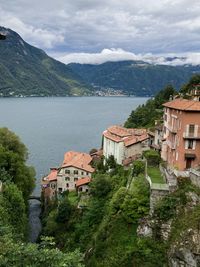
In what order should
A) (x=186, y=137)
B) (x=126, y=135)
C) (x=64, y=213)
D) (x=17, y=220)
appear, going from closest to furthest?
(x=186, y=137), (x=17, y=220), (x=64, y=213), (x=126, y=135)

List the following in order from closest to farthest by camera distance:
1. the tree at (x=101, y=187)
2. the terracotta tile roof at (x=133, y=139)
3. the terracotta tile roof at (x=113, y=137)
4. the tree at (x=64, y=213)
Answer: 1. the tree at (x=101, y=187)
2. the tree at (x=64, y=213)
3. the terracotta tile roof at (x=133, y=139)
4. the terracotta tile roof at (x=113, y=137)

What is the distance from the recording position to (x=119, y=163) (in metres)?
52.9

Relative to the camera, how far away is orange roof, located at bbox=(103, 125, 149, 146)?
53.2m

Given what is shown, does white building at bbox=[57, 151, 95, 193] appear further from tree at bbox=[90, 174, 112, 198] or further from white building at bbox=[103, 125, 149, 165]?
tree at bbox=[90, 174, 112, 198]

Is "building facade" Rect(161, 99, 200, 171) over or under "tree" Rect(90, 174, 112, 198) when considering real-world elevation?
over

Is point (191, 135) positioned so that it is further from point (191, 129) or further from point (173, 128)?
point (173, 128)

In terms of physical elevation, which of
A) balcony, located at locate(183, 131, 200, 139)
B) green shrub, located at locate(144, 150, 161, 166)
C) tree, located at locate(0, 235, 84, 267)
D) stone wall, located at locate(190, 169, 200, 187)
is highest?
balcony, located at locate(183, 131, 200, 139)

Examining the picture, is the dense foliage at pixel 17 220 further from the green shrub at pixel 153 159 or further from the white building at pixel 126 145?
the green shrub at pixel 153 159

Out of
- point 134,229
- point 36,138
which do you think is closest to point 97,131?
point 36,138

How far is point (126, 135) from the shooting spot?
56031 mm

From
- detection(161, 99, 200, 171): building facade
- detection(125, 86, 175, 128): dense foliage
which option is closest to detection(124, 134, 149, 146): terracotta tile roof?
detection(161, 99, 200, 171): building facade

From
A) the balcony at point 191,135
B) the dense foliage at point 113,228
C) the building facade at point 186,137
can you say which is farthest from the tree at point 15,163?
the balcony at point 191,135

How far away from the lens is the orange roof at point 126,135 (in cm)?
5319

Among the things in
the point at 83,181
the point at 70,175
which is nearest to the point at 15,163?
the point at 83,181
